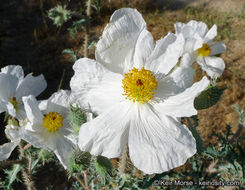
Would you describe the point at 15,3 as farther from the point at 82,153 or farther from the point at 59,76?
the point at 82,153

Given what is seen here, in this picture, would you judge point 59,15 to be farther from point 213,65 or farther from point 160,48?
point 213,65

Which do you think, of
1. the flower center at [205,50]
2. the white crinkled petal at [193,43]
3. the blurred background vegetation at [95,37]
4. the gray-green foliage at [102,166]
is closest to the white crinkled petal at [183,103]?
the gray-green foliage at [102,166]

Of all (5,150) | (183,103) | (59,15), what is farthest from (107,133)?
(59,15)

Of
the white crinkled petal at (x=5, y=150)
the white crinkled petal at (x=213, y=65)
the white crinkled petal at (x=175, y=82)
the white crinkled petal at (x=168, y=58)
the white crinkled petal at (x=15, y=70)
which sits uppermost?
the white crinkled petal at (x=168, y=58)

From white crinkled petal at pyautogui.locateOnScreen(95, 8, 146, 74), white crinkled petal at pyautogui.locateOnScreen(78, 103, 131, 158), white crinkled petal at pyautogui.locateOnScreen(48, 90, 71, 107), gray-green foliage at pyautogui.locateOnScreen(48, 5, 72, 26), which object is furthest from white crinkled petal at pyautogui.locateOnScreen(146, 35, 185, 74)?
gray-green foliage at pyautogui.locateOnScreen(48, 5, 72, 26)

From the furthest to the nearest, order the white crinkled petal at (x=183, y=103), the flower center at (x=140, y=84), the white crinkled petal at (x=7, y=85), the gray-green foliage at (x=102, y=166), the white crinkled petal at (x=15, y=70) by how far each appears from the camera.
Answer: the white crinkled petal at (x=15, y=70), the white crinkled petal at (x=7, y=85), the gray-green foliage at (x=102, y=166), the flower center at (x=140, y=84), the white crinkled petal at (x=183, y=103)

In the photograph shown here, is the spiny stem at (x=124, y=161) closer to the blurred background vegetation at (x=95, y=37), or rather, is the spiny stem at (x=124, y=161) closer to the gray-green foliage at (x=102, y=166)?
the gray-green foliage at (x=102, y=166)
